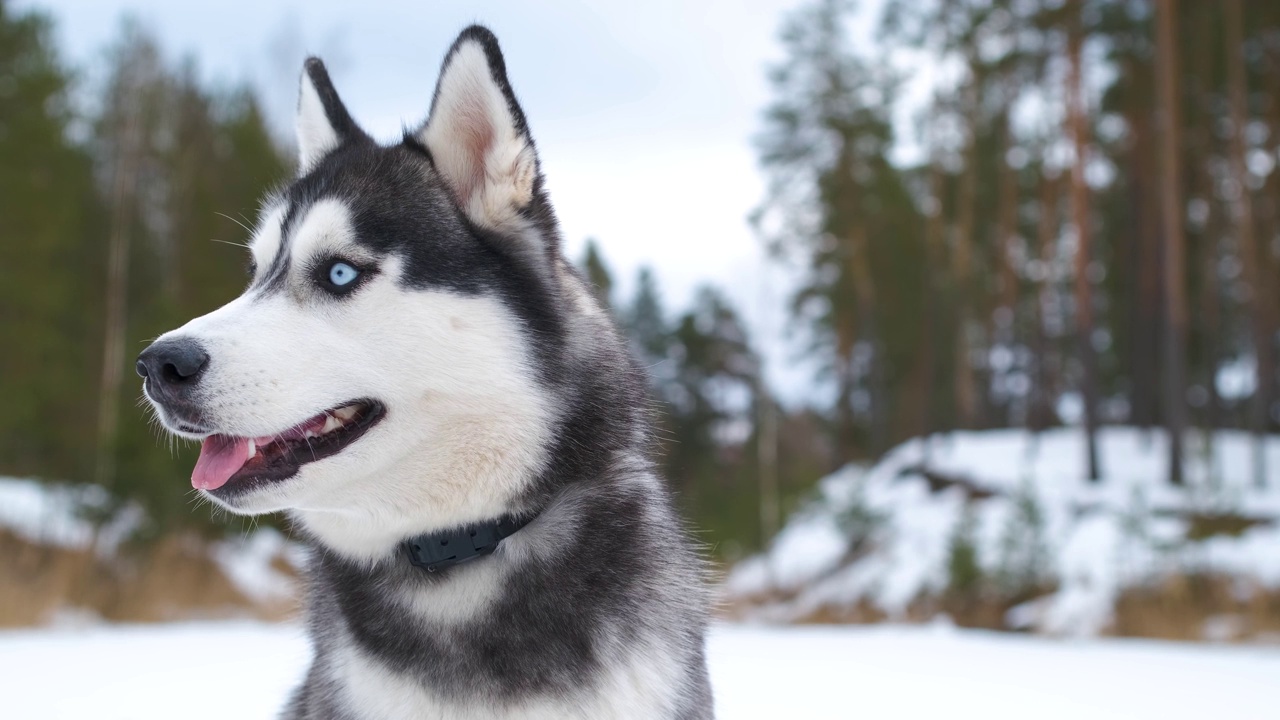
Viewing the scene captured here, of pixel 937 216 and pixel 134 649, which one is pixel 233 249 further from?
pixel 937 216

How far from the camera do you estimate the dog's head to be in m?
2.44

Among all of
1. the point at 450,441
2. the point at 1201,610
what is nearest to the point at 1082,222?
the point at 1201,610

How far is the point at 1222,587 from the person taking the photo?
1109cm

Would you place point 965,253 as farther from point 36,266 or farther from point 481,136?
point 481,136

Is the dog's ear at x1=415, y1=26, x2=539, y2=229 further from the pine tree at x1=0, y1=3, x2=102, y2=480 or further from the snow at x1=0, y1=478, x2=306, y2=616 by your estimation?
the pine tree at x1=0, y1=3, x2=102, y2=480

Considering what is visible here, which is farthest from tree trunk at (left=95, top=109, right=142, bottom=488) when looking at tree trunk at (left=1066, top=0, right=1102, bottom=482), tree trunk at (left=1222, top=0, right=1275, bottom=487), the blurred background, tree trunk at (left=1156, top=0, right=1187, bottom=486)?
tree trunk at (left=1222, top=0, right=1275, bottom=487)

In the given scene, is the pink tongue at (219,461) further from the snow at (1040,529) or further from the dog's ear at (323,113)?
the snow at (1040,529)

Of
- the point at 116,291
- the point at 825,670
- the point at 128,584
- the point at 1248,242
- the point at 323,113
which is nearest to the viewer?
the point at 323,113

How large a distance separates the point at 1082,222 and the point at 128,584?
17.1 meters

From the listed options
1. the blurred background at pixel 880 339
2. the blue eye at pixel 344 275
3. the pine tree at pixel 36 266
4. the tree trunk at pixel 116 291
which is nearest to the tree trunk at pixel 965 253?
the blurred background at pixel 880 339

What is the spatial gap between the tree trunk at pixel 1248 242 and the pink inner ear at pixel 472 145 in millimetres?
20448

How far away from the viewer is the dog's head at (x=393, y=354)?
244 cm

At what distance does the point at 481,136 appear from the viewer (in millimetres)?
2818

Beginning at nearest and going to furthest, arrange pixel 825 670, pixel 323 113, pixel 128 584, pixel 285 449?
pixel 285 449 < pixel 323 113 < pixel 825 670 < pixel 128 584
